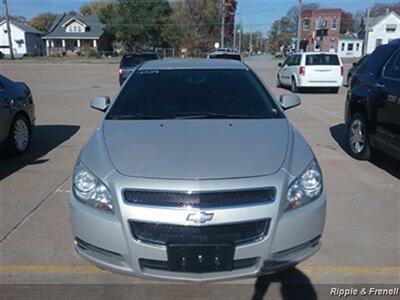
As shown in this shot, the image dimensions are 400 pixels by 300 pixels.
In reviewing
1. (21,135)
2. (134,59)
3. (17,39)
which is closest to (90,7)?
(17,39)

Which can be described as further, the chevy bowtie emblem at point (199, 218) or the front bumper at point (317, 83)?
the front bumper at point (317, 83)

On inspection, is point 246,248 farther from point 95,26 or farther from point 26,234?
point 95,26

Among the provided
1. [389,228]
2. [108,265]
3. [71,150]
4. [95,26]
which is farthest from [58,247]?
[95,26]

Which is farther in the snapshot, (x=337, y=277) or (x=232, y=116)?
(x=232, y=116)

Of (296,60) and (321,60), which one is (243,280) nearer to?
(321,60)

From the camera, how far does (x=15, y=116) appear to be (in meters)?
6.83

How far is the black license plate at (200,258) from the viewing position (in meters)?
2.61

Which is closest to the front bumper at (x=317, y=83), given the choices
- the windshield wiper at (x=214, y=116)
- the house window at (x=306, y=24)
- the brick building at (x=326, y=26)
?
the windshield wiper at (x=214, y=116)

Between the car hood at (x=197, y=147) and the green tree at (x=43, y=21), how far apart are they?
108m

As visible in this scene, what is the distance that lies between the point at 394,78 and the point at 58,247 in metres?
4.81

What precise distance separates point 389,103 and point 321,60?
12005mm

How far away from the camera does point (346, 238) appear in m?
3.98

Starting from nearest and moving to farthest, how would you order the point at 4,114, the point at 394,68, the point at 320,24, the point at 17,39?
the point at 394,68 < the point at 4,114 < the point at 320,24 < the point at 17,39

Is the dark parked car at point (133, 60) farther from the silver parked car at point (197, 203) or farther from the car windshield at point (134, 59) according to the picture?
the silver parked car at point (197, 203)
